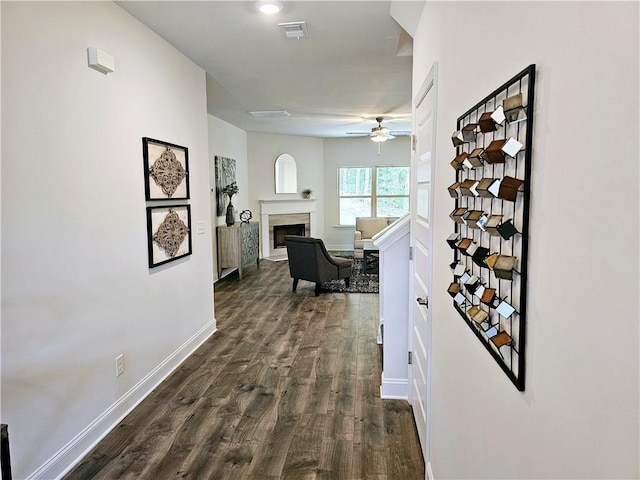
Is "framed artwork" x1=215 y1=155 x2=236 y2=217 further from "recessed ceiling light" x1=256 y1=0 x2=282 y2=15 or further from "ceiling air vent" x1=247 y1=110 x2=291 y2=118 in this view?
"recessed ceiling light" x1=256 y1=0 x2=282 y2=15

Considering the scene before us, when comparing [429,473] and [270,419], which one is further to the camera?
[270,419]

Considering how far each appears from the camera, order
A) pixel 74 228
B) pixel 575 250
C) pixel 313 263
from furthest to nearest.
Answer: pixel 313 263
pixel 74 228
pixel 575 250

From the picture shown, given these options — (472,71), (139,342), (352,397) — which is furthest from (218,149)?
(472,71)

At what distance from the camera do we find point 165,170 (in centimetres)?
318

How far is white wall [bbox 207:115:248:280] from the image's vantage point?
659 cm

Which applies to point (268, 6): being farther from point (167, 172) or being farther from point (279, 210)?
point (279, 210)

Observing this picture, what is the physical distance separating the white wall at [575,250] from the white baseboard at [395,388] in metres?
1.83

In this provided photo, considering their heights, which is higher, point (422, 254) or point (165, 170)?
point (165, 170)

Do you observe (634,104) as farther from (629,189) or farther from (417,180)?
(417,180)

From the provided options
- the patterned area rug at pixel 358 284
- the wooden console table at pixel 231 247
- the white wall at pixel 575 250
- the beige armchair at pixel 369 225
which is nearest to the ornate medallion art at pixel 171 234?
the white wall at pixel 575 250

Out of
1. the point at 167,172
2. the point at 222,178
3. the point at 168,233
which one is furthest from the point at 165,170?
the point at 222,178

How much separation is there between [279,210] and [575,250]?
8537 millimetres

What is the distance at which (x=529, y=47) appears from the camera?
2.73ft

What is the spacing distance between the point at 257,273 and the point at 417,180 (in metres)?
5.20
